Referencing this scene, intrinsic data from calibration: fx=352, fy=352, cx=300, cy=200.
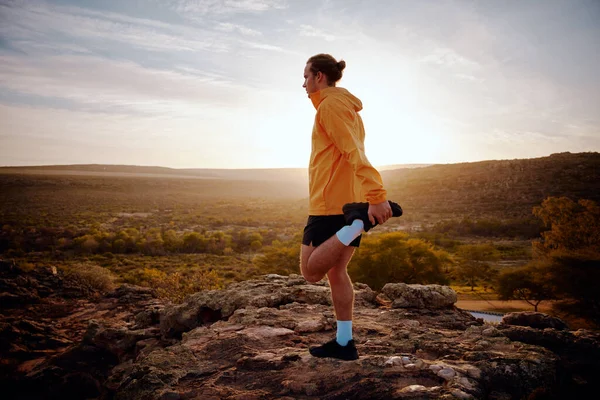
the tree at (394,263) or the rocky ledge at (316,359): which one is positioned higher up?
the rocky ledge at (316,359)

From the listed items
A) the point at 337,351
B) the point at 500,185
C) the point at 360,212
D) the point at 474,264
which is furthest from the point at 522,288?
the point at 500,185

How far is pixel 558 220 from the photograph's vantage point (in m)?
28.7

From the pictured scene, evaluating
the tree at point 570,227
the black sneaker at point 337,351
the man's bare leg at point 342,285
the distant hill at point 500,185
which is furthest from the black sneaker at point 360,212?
the distant hill at point 500,185

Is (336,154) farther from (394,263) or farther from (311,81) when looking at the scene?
(394,263)

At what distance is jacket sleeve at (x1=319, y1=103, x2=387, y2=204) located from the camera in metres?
2.59

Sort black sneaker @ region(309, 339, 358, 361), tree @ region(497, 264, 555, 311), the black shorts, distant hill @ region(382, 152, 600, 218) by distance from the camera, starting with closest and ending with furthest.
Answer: the black shorts
black sneaker @ region(309, 339, 358, 361)
tree @ region(497, 264, 555, 311)
distant hill @ region(382, 152, 600, 218)

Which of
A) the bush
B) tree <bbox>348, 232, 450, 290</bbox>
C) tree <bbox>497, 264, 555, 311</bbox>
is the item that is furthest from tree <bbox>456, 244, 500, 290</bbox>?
the bush

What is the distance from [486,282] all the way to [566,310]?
1726 centimetres

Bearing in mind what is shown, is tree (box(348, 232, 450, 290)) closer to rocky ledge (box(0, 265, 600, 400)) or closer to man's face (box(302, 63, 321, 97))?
rocky ledge (box(0, 265, 600, 400))

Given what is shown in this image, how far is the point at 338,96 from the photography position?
292 cm

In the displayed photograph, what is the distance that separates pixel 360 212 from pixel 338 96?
1.00m

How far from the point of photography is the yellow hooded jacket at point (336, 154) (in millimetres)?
2762

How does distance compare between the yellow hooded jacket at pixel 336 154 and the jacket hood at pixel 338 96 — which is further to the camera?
the jacket hood at pixel 338 96

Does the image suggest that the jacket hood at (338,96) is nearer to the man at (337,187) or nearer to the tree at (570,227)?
the man at (337,187)
